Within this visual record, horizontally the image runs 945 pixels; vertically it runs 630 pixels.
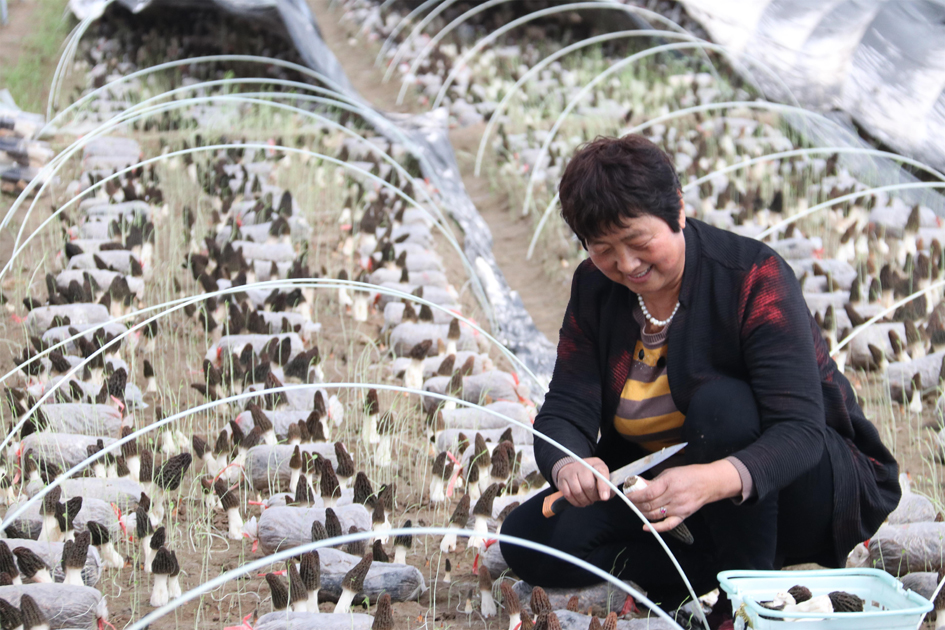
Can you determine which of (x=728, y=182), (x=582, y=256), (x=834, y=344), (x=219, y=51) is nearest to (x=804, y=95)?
(x=728, y=182)

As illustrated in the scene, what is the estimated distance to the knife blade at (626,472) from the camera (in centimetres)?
224

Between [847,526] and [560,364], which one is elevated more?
[560,364]

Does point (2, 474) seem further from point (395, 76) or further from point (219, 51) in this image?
point (395, 76)

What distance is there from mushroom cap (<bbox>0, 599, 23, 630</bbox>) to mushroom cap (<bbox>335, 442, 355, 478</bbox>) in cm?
113

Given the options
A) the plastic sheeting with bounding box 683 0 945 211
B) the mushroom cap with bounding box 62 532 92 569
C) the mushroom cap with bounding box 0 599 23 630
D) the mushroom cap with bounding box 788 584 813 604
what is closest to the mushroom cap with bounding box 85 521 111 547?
the mushroom cap with bounding box 62 532 92 569

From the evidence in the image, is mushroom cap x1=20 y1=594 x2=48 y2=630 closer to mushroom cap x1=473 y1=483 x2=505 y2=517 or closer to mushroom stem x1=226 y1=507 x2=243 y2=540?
mushroom stem x1=226 y1=507 x2=243 y2=540

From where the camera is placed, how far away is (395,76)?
11.0 metres

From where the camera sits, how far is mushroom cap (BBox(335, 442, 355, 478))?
10.4 ft

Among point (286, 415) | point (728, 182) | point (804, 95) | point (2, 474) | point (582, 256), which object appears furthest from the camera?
point (804, 95)

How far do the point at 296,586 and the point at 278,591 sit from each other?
0.06 metres

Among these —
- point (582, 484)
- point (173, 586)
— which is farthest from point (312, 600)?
point (582, 484)

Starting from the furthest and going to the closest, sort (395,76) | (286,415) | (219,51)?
(395,76)
(219,51)
(286,415)

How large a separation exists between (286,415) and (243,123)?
4.95 meters

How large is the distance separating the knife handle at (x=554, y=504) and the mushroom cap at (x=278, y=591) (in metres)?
0.72
